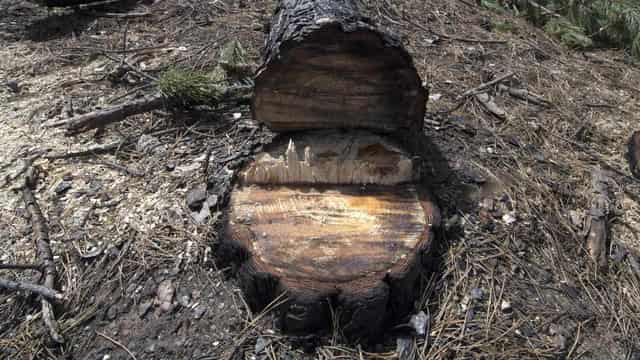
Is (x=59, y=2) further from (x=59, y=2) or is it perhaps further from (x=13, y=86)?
(x=13, y=86)

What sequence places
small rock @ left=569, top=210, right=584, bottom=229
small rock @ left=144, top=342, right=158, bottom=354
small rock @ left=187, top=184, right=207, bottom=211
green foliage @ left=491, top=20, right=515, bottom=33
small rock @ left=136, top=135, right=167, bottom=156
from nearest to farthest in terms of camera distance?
small rock @ left=144, top=342, right=158, bottom=354 → small rock @ left=187, top=184, right=207, bottom=211 → small rock @ left=569, top=210, right=584, bottom=229 → small rock @ left=136, top=135, right=167, bottom=156 → green foliage @ left=491, top=20, right=515, bottom=33

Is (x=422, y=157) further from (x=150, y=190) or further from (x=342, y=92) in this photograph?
(x=150, y=190)

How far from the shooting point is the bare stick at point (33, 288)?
1.83 m

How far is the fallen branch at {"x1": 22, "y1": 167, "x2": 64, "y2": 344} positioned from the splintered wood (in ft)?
2.72

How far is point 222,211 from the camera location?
1.85 metres

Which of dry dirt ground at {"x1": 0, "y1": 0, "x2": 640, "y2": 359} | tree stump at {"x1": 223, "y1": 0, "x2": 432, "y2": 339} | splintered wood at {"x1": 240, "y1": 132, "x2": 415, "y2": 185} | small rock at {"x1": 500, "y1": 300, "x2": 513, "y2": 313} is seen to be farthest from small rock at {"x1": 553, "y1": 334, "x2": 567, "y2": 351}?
splintered wood at {"x1": 240, "y1": 132, "x2": 415, "y2": 185}

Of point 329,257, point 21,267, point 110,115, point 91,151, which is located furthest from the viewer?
point 110,115

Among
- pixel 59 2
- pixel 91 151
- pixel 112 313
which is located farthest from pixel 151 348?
pixel 59 2

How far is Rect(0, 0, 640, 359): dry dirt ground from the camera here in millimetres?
1747

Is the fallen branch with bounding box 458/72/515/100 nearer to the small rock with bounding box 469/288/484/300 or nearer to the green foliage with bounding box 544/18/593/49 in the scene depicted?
the green foliage with bounding box 544/18/593/49

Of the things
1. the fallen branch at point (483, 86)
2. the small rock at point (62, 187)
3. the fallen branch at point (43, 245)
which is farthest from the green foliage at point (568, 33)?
the fallen branch at point (43, 245)

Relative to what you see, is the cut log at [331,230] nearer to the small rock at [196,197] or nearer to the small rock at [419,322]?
the small rock at [419,322]

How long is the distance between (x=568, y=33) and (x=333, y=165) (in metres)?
2.97

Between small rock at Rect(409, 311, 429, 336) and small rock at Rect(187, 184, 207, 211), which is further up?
small rock at Rect(187, 184, 207, 211)
